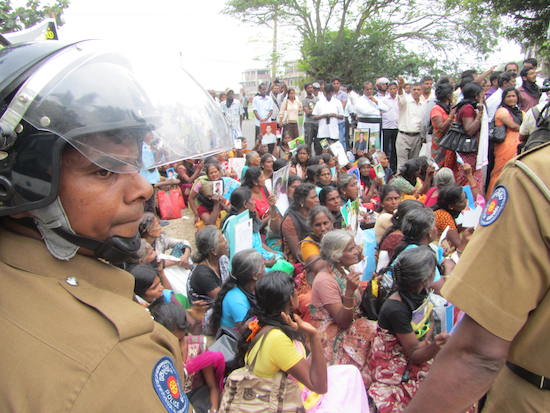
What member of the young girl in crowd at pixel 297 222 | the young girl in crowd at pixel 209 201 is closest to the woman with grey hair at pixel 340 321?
the young girl in crowd at pixel 297 222

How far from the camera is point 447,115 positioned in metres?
6.84

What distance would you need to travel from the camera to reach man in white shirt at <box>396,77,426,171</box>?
27.0 ft

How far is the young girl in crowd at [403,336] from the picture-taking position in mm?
2475

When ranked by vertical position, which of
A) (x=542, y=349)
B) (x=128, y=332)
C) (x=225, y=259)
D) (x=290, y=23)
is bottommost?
(x=225, y=259)

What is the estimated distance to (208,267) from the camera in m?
3.45

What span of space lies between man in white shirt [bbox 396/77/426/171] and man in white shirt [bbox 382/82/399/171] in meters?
0.55

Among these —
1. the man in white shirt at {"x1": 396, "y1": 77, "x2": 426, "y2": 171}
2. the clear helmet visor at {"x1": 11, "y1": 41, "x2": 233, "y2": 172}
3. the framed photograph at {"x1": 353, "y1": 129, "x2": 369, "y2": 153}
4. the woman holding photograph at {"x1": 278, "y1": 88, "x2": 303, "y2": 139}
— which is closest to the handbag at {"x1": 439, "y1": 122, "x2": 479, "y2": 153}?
the man in white shirt at {"x1": 396, "y1": 77, "x2": 426, "y2": 171}

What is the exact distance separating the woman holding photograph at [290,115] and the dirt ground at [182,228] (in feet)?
16.5

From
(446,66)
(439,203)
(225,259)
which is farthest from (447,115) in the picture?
(446,66)

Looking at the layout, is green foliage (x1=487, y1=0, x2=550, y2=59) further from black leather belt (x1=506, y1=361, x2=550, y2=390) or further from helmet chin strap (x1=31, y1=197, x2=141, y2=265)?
helmet chin strap (x1=31, y1=197, x2=141, y2=265)

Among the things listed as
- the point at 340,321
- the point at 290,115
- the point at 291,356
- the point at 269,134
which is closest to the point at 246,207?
the point at 340,321

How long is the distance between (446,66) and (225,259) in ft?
66.2

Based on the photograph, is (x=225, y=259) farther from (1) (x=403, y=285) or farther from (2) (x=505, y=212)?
(2) (x=505, y=212)

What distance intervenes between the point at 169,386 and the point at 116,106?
2.15ft
